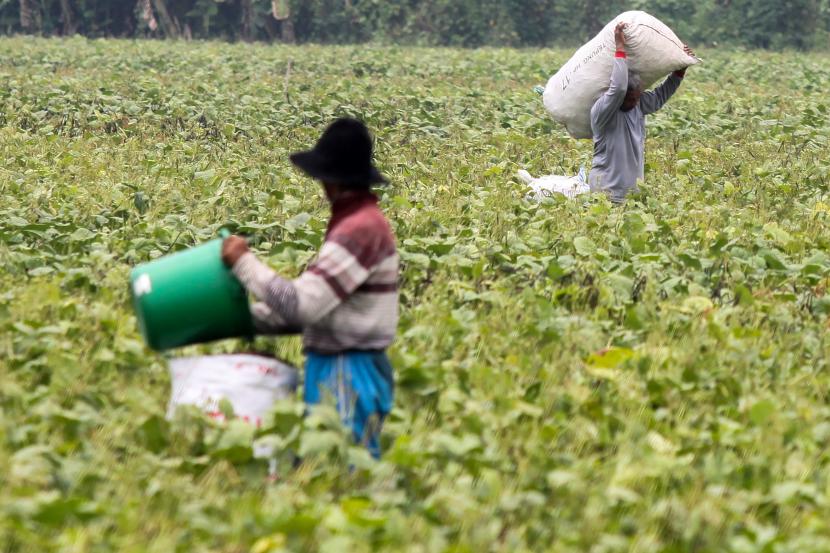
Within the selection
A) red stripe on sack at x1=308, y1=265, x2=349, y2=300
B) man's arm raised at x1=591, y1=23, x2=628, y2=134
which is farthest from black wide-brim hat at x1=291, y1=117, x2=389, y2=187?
man's arm raised at x1=591, y1=23, x2=628, y2=134

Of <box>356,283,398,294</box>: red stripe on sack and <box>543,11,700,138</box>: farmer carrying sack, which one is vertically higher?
<box>543,11,700,138</box>: farmer carrying sack

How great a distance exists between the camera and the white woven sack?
14.0 feet

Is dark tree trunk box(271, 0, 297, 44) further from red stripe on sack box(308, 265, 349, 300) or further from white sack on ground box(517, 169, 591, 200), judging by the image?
red stripe on sack box(308, 265, 349, 300)

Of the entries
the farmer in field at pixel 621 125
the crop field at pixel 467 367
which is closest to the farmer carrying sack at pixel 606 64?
the farmer in field at pixel 621 125

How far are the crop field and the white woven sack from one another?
3.7 inches

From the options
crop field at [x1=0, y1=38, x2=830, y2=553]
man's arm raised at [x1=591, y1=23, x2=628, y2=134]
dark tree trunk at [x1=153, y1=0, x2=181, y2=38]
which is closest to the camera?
crop field at [x1=0, y1=38, x2=830, y2=553]

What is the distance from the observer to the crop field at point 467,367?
3783mm

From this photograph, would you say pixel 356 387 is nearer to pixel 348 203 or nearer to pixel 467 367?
pixel 348 203

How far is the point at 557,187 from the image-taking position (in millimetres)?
9172

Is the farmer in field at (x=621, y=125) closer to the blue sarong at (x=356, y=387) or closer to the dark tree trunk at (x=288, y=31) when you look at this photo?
the blue sarong at (x=356, y=387)

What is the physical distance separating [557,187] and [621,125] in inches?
36.7

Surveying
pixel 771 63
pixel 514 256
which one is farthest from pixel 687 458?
pixel 771 63

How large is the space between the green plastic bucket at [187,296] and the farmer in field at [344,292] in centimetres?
8

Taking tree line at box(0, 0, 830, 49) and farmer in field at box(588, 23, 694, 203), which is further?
tree line at box(0, 0, 830, 49)
